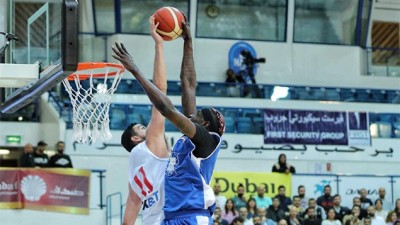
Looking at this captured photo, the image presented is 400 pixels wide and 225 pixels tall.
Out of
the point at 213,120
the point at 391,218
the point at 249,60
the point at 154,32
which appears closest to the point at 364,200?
the point at 391,218

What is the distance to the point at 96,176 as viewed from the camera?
16.9m

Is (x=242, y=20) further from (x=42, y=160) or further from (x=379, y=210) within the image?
(x=42, y=160)

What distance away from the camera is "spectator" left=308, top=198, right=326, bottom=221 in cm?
1698

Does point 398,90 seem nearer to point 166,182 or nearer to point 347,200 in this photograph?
point 347,200

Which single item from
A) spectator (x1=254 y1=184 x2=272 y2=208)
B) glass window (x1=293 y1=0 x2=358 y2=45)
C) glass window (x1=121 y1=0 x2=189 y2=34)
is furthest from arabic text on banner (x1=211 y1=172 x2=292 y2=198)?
glass window (x1=293 y1=0 x2=358 y2=45)

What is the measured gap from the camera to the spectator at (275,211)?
16.6m

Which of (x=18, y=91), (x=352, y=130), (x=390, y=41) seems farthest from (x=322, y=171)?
(x=18, y=91)

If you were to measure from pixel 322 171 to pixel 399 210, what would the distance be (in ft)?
12.7

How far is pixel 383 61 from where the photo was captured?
25453 millimetres

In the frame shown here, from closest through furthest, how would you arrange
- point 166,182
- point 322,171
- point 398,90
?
point 166,182 < point 322,171 < point 398,90

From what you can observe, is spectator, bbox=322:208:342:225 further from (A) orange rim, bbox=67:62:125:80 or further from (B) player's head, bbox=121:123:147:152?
(B) player's head, bbox=121:123:147:152

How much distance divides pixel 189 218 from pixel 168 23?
1599 mm

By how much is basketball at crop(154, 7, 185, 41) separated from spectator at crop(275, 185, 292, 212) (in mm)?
10352

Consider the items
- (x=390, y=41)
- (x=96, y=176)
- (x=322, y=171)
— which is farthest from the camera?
(x=390, y=41)
